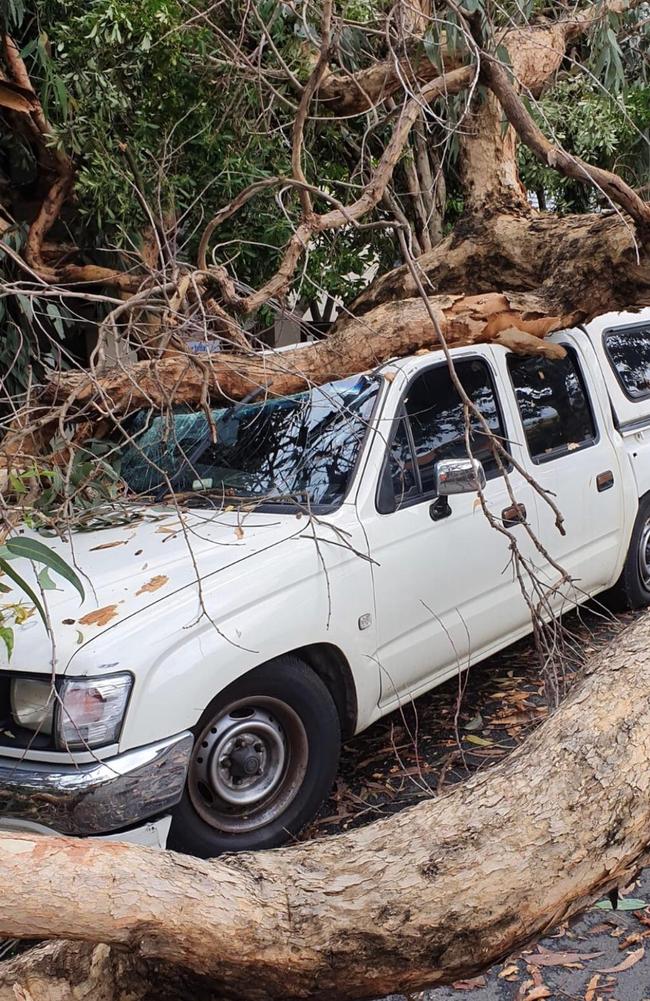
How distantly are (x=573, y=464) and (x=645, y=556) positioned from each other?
1.14 metres

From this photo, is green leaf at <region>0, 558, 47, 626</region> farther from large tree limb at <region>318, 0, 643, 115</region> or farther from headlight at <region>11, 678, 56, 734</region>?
large tree limb at <region>318, 0, 643, 115</region>

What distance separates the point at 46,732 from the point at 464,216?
165 inches

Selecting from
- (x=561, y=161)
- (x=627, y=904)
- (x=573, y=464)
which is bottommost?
(x=627, y=904)

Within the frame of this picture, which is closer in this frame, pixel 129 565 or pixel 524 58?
pixel 129 565

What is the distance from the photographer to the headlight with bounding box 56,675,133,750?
3158 millimetres

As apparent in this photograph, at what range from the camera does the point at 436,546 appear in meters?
4.34

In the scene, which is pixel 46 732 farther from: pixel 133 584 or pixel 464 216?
pixel 464 216

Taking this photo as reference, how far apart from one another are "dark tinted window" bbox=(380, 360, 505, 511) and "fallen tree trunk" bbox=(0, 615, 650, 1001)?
218cm

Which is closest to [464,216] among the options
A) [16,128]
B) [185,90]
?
[185,90]

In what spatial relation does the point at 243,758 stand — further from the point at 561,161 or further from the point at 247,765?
the point at 561,161

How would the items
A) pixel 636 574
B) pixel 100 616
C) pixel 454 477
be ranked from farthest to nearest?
pixel 636 574 < pixel 454 477 < pixel 100 616

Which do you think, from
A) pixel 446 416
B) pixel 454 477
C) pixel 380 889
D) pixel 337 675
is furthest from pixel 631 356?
pixel 380 889

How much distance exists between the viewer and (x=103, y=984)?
6.70 ft

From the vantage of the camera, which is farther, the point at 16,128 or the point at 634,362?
the point at 16,128
